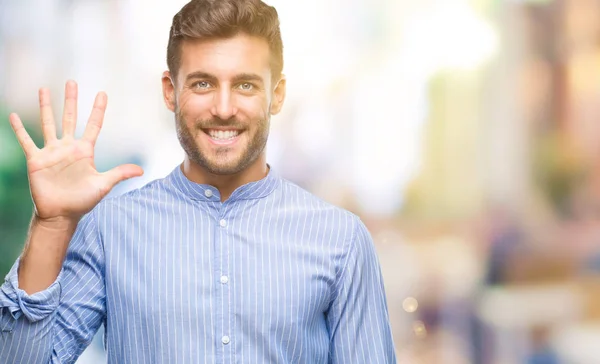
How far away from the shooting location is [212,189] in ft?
4.70

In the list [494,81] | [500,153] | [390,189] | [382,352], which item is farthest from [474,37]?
[382,352]

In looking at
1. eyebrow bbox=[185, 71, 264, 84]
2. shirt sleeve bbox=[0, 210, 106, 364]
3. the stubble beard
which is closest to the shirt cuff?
shirt sleeve bbox=[0, 210, 106, 364]

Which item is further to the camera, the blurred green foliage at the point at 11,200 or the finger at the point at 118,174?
the blurred green foliage at the point at 11,200

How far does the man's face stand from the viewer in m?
1.39

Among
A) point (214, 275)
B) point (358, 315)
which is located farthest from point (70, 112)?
point (358, 315)

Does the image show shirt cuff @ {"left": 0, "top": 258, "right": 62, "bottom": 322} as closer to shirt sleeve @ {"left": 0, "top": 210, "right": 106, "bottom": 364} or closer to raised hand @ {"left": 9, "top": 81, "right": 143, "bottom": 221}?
shirt sleeve @ {"left": 0, "top": 210, "right": 106, "bottom": 364}

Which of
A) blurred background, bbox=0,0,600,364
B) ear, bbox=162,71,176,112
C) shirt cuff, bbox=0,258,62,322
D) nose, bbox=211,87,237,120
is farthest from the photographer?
blurred background, bbox=0,0,600,364

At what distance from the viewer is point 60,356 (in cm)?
133

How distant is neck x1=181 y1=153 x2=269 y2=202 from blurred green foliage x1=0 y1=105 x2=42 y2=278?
1.18 metres

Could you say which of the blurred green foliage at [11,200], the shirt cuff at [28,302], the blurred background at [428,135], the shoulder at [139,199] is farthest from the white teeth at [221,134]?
the blurred green foliage at [11,200]

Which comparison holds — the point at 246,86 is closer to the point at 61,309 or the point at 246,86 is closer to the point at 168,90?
the point at 168,90

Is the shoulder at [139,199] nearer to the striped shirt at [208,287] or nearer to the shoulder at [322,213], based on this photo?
the striped shirt at [208,287]

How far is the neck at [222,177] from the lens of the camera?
1442 millimetres

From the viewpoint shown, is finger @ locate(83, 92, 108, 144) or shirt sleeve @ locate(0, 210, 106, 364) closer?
shirt sleeve @ locate(0, 210, 106, 364)
